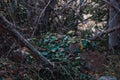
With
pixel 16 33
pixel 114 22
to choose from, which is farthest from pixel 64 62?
pixel 114 22

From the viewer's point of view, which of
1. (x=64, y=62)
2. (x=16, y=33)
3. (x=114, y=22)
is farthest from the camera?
(x=114, y=22)

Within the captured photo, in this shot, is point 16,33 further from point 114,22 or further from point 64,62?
point 114,22

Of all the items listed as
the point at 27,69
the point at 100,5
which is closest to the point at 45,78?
the point at 27,69

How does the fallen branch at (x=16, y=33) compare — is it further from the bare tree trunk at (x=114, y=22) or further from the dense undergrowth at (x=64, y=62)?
the bare tree trunk at (x=114, y=22)

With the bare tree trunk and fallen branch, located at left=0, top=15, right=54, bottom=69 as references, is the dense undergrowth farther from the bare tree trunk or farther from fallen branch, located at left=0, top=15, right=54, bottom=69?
fallen branch, located at left=0, top=15, right=54, bottom=69

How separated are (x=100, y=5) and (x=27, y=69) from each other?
384 centimetres

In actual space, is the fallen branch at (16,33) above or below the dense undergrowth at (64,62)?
above

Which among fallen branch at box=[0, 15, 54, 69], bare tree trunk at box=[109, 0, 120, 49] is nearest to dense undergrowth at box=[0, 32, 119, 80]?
bare tree trunk at box=[109, 0, 120, 49]

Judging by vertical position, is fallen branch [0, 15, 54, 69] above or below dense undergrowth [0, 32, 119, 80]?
above

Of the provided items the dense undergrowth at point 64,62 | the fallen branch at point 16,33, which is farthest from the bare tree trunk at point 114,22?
the fallen branch at point 16,33

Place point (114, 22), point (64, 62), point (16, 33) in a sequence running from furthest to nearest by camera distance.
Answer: point (114, 22) < point (64, 62) < point (16, 33)

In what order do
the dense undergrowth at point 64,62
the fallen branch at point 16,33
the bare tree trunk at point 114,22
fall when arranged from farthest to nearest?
the bare tree trunk at point 114,22 < the dense undergrowth at point 64,62 < the fallen branch at point 16,33

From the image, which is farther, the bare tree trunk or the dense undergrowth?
the bare tree trunk

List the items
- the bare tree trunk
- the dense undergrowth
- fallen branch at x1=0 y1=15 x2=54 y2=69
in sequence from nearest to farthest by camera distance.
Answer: fallen branch at x1=0 y1=15 x2=54 y2=69, the dense undergrowth, the bare tree trunk
